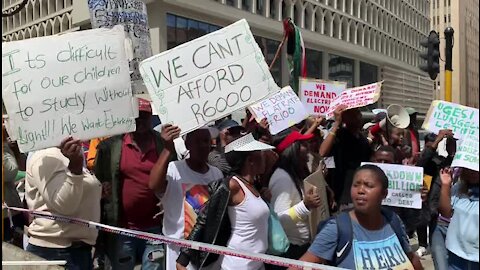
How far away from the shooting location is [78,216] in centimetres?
376

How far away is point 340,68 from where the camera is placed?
146 ft

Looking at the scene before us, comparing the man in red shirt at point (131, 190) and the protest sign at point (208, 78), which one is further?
the man in red shirt at point (131, 190)

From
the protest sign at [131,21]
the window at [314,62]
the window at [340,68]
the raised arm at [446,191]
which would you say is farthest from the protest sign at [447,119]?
the window at [340,68]

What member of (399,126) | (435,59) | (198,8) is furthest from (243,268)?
(198,8)

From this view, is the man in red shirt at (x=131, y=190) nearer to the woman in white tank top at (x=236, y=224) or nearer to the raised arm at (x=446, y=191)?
the woman in white tank top at (x=236, y=224)

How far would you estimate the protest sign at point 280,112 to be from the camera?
520 cm

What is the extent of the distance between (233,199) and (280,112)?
214cm

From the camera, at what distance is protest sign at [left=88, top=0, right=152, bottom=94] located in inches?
177

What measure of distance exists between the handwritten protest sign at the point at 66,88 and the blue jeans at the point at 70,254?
75cm

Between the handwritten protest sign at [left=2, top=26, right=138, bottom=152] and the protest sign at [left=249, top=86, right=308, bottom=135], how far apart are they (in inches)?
67.9

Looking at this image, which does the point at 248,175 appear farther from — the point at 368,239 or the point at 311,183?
the point at 368,239

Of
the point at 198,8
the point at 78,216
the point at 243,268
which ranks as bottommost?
the point at 243,268

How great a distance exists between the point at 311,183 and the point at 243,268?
0.78 m

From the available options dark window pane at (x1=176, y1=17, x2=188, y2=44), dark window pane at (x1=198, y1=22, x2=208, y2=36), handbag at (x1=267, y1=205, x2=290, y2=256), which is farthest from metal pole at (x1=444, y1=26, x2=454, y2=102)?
dark window pane at (x1=198, y1=22, x2=208, y2=36)
